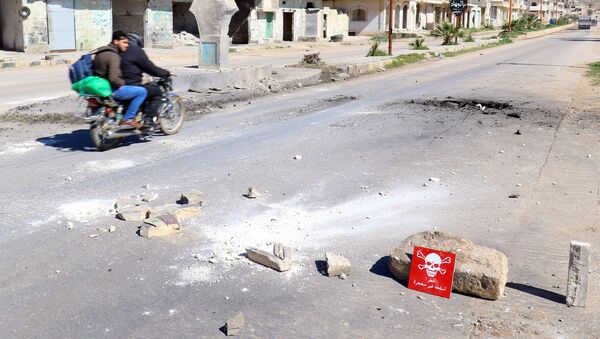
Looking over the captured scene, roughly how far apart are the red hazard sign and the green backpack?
5.62m

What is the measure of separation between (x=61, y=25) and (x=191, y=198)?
26.8 metres

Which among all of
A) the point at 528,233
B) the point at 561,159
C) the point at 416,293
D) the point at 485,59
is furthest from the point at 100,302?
the point at 485,59

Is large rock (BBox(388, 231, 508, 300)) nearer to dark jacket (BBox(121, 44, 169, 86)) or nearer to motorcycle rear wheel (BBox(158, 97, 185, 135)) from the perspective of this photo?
dark jacket (BBox(121, 44, 169, 86))

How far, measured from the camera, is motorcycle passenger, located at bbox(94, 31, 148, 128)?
29.2 feet

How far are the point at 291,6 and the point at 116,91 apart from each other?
4313 centimetres

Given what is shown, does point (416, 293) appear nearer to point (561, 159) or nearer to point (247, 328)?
point (247, 328)

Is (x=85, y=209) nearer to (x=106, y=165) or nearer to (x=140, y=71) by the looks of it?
(x=106, y=165)

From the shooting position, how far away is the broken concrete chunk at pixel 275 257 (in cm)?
507

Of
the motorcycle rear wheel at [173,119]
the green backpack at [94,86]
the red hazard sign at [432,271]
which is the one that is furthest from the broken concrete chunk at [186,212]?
the motorcycle rear wheel at [173,119]

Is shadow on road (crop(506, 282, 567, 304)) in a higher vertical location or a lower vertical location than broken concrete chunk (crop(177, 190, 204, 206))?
lower

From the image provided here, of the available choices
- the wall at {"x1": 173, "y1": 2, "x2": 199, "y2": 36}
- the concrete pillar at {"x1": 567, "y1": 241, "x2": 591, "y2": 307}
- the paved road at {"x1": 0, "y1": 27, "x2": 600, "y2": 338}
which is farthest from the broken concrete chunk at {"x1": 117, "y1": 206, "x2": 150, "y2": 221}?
the wall at {"x1": 173, "y1": 2, "x2": 199, "y2": 36}

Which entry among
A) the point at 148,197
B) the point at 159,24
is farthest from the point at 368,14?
the point at 148,197

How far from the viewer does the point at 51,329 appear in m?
4.11

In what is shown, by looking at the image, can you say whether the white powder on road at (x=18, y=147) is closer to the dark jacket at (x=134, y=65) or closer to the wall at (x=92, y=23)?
the dark jacket at (x=134, y=65)
